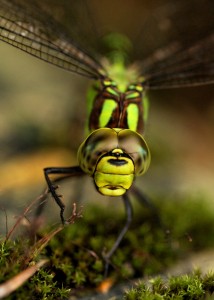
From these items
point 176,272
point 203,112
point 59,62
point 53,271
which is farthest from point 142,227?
point 203,112

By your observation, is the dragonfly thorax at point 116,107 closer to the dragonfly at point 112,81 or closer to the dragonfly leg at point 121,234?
the dragonfly at point 112,81

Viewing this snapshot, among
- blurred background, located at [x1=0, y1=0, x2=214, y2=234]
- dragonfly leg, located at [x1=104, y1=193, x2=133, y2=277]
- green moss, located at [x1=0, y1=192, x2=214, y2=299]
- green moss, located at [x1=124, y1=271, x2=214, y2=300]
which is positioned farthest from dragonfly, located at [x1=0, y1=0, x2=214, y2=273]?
green moss, located at [x1=124, y1=271, x2=214, y2=300]

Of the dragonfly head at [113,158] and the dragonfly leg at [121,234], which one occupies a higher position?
the dragonfly head at [113,158]

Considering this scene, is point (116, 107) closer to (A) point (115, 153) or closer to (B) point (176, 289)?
(A) point (115, 153)

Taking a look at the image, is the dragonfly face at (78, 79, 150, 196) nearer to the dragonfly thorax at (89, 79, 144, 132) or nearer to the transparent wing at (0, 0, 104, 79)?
the dragonfly thorax at (89, 79, 144, 132)

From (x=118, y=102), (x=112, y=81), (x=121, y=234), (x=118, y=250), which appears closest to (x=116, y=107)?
(x=118, y=102)

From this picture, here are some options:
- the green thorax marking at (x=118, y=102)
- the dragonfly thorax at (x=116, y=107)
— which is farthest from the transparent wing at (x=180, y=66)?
the dragonfly thorax at (x=116, y=107)

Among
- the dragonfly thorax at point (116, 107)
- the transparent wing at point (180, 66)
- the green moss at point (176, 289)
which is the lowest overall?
the green moss at point (176, 289)
